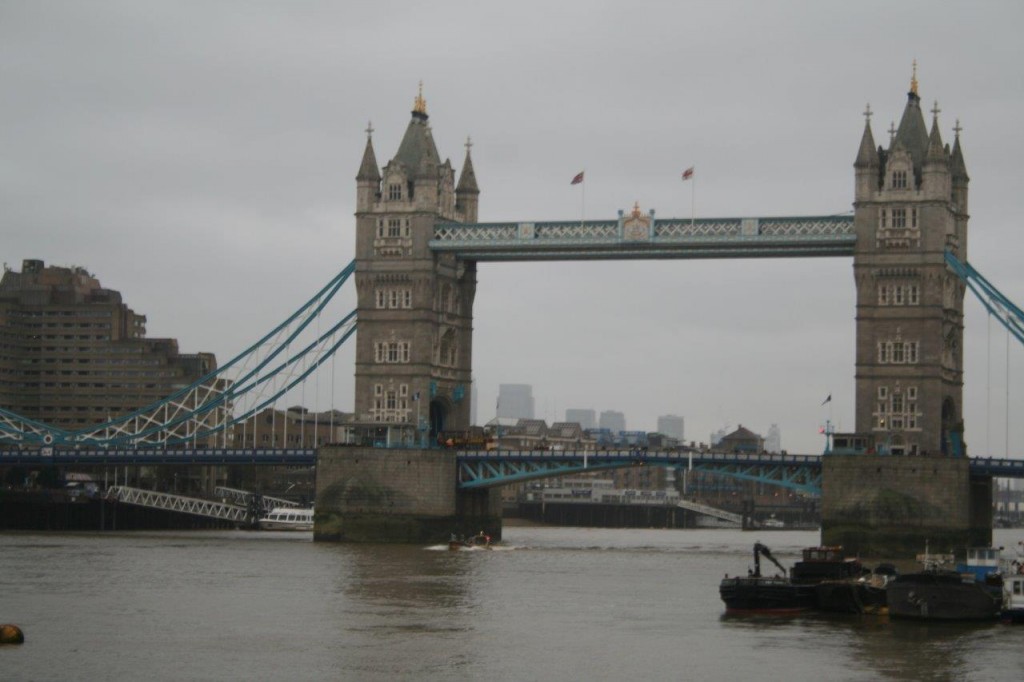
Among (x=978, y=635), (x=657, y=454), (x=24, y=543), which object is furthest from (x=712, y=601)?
(x=24, y=543)

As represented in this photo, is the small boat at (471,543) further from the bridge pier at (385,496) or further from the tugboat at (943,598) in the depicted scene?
the tugboat at (943,598)

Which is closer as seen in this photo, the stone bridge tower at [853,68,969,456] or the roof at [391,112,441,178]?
the stone bridge tower at [853,68,969,456]

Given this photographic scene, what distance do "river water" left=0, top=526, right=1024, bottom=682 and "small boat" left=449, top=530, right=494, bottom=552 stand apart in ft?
50.3

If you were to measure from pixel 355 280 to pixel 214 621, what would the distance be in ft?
226

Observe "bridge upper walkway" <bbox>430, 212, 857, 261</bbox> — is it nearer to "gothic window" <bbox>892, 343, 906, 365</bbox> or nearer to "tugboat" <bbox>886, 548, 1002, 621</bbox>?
"gothic window" <bbox>892, 343, 906, 365</bbox>

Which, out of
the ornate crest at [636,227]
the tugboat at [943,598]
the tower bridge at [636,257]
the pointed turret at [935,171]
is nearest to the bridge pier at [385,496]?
the tower bridge at [636,257]

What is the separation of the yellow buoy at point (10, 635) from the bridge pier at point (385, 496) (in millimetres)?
66443

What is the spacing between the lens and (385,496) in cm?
13425

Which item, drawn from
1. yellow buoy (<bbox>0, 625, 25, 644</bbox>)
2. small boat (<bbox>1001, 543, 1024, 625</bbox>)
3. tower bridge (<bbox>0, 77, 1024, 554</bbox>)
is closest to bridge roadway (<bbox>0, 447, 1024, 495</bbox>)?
tower bridge (<bbox>0, 77, 1024, 554</bbox>)

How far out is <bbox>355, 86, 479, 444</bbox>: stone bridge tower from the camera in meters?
140

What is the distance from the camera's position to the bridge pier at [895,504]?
120m

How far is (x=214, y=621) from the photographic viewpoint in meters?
74.8

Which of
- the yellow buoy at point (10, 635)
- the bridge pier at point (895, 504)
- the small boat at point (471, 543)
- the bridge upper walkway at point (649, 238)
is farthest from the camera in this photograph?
the bridge upper walkway at point (649, 238)

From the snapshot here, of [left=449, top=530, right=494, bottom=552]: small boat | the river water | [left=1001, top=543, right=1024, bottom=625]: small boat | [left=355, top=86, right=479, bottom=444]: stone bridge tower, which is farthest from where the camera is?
[left=355, top=86, right=479, bottom=444]: stone bridge tower
